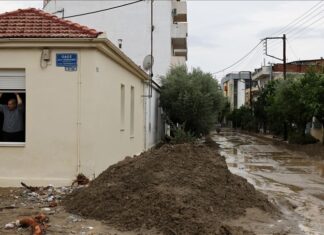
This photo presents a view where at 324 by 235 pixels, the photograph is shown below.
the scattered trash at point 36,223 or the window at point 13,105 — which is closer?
the scattered trash at point 36,223

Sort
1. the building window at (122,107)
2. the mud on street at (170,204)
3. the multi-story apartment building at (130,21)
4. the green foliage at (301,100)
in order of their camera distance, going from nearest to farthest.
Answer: the mud on street at (170,204)
the building window at (122,107)
the green foliage at (301,100)
the multi-story apartment building at (130,21)

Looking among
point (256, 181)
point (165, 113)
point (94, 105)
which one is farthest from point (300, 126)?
point (94, 105)

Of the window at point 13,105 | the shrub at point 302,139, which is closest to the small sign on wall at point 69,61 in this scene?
the window at point 13,105

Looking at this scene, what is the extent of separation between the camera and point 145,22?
38.5 m

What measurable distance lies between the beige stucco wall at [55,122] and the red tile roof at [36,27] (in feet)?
1.25

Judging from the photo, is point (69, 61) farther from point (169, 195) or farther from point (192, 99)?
point (192, 99)

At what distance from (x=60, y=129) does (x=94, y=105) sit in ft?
3.29

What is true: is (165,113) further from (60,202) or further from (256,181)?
(60,202)

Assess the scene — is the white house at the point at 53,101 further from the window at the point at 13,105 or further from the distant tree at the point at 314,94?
the distant tree at the point at 314,94

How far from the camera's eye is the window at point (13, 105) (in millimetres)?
13477

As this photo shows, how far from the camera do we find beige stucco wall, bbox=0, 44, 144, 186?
13102 mm

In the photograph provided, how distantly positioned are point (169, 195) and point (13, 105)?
5.79m

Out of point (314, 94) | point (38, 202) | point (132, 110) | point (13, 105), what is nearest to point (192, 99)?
point (314, 94)

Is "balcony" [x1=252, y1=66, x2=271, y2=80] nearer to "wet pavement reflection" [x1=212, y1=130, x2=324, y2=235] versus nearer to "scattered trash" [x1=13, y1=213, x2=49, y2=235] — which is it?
"wet pavement reflection" [x1=212, y1=130, x2=324, y2=235]
